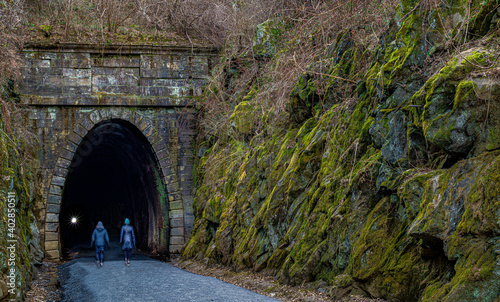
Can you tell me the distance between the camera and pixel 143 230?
1995 centimetres

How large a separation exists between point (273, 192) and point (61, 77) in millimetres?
9631

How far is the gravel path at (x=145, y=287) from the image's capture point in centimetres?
673

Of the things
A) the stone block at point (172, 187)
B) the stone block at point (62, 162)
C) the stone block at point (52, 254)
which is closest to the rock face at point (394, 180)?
the stone block at point (172, 187)

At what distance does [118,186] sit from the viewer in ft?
81.5

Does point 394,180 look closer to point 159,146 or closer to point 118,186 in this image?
point 159,146

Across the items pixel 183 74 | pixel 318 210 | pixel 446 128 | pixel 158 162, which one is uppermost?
pixel 183 74

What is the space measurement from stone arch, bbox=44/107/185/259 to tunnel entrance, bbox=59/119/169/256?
34 cm

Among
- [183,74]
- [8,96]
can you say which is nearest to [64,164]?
[8,96]

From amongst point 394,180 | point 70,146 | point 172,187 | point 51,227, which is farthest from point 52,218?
point 394,180

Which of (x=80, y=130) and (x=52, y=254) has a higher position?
(x=80, y=130)

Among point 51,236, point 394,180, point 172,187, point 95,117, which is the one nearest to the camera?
point 394,180

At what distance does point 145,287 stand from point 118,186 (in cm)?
1765

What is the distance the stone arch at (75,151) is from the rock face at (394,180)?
6.13 meters

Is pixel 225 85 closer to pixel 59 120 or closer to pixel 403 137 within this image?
pixel 59 120
